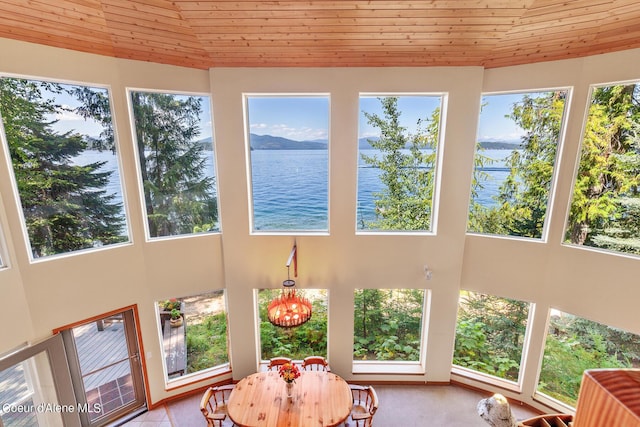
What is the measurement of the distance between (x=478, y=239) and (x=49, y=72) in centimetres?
753

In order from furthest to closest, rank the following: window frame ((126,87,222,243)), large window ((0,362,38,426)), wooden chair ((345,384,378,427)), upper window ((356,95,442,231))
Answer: upper window ((356,95,442,231))
window frame ((126,87,222,243))
wooden chair ((345,384,378,427))
large window ((0,362,38,426))

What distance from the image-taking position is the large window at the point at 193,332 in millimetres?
5969

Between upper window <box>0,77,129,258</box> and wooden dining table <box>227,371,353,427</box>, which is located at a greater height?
upper window <box>0,77,129,258</box>

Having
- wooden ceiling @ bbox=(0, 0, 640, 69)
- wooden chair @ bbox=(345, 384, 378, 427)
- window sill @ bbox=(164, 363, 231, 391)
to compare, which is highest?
wooden ceiling @ bbox=(0, 0, 640, 69)

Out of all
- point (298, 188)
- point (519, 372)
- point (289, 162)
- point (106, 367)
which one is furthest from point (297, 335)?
point (519, 372)

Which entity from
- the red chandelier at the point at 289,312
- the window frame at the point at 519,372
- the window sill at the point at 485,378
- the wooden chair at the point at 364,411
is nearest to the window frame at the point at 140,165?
the red chandelier at the point at 289,312

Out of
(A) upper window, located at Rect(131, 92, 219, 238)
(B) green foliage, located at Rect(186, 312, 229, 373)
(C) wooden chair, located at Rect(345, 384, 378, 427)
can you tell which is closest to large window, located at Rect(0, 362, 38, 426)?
(B) green foliage, located at Rect(186, 312, 229, 373)

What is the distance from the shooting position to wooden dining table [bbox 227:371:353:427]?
4449mm

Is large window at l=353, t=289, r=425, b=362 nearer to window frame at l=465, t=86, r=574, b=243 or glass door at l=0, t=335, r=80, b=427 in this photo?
window frame at l=465, t=86, r=574, b=243

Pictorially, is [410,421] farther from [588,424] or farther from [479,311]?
[588,424]

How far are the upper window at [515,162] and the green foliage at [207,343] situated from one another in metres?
5.48

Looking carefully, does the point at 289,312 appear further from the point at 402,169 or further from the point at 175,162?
the point at 175,162

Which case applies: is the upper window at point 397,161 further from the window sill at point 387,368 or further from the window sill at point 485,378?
the window sill at point 485,378

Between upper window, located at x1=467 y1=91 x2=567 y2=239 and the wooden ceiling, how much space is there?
0.71 metres
